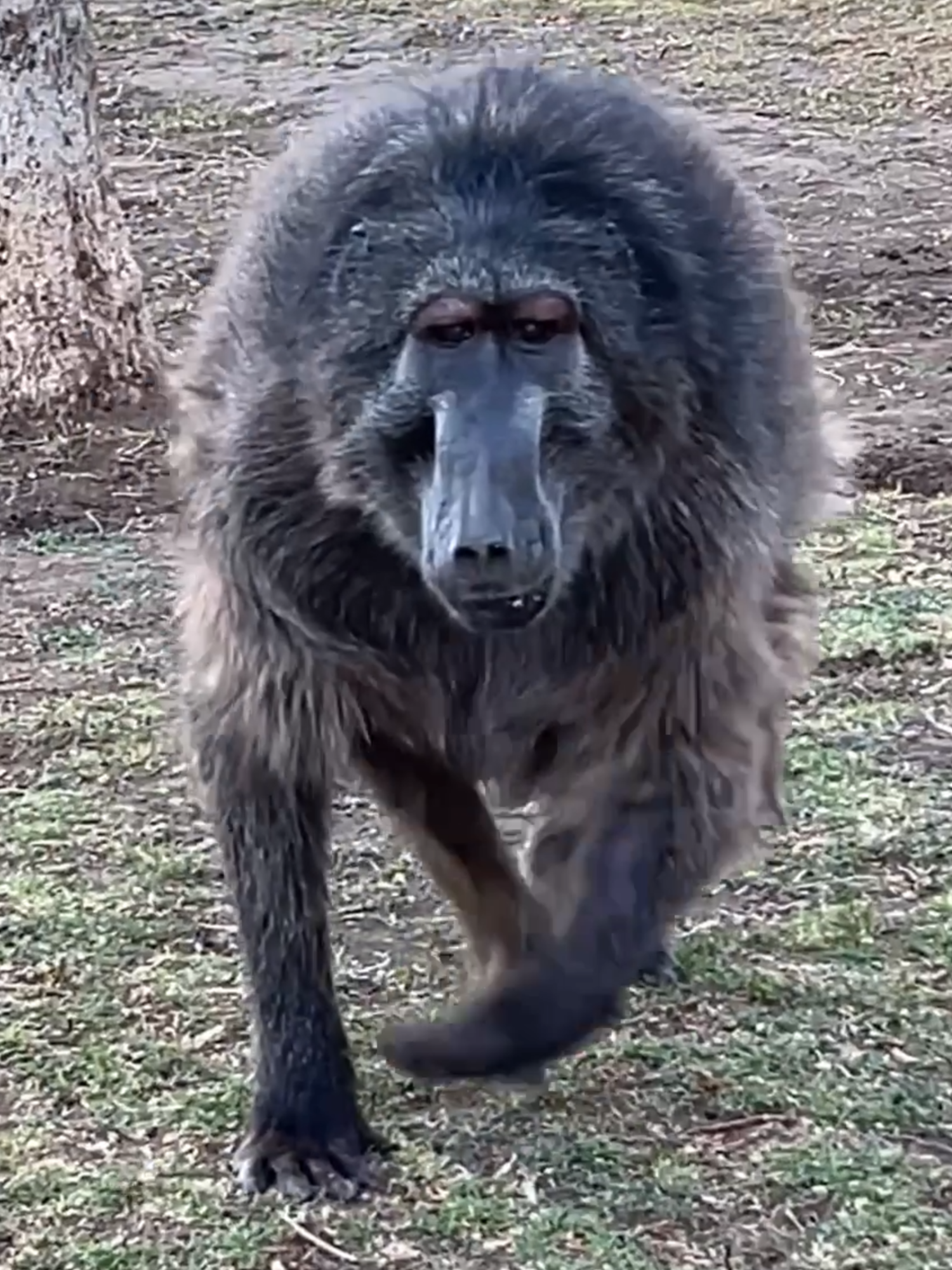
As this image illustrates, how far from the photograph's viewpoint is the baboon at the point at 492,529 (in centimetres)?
353

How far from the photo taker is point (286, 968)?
4012 mm

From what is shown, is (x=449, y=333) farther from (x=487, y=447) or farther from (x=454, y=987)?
(x=454, y=987)

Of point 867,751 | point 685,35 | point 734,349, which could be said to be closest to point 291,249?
point 734,349

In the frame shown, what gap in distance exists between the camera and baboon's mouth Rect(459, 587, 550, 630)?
341 centimetres

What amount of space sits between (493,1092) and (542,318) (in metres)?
1.37

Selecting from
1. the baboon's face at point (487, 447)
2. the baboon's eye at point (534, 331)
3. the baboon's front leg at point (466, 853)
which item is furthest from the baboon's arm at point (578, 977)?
the baboon's eye at point (534, 331)

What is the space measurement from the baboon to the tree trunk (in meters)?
3.65

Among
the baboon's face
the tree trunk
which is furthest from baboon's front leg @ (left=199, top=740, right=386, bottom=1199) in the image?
the tree trunk

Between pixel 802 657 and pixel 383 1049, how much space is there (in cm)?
114

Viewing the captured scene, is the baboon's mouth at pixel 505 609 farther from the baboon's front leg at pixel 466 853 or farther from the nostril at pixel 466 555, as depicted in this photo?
the baboon's front leg at pixel 466 853

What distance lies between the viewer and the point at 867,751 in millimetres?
5527

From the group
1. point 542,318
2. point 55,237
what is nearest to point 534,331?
point 542,318

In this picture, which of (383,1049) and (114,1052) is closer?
(383,1049)

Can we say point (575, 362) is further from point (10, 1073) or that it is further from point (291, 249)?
point (10, 1073)
